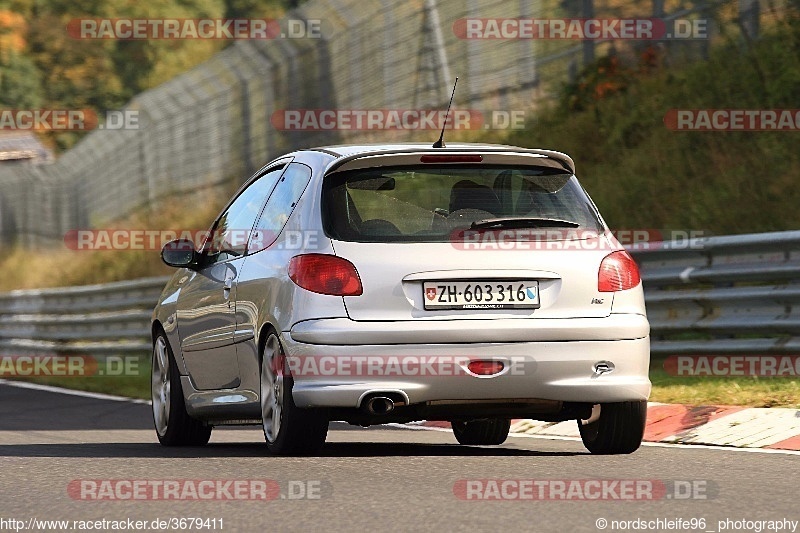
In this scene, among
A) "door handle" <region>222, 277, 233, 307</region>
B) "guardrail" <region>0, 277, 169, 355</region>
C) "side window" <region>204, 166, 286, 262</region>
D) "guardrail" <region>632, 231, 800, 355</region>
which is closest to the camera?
"door handle" <region>222, 277, 233, 307</region>

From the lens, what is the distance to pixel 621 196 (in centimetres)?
1991

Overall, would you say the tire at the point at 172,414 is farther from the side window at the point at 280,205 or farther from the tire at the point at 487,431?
the tire at the point at 487,431

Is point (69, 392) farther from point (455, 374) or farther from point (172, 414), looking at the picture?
point (455, 374)

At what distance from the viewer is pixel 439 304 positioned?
9.15 meters

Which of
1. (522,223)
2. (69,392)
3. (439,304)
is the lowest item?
(69,392)

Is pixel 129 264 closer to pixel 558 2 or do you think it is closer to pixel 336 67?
pixel 336 67

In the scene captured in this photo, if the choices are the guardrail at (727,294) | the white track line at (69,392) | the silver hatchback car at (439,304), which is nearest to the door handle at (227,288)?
the silver hatchback car at (439,304)

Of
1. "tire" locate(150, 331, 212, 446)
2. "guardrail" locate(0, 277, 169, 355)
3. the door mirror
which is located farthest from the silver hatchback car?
"guardrail" locate(0, 277, 169, 355)

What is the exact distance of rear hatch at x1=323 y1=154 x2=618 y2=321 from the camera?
915cm

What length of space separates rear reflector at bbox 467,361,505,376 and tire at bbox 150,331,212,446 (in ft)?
8.99

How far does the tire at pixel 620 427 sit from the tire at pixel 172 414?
269cm

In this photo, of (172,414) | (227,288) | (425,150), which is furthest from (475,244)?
(172,414)

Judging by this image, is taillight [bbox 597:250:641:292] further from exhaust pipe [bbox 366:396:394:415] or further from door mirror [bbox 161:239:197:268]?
door mirror [bbox 161:239:197:268]

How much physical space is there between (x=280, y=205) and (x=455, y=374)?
163 centimetres
